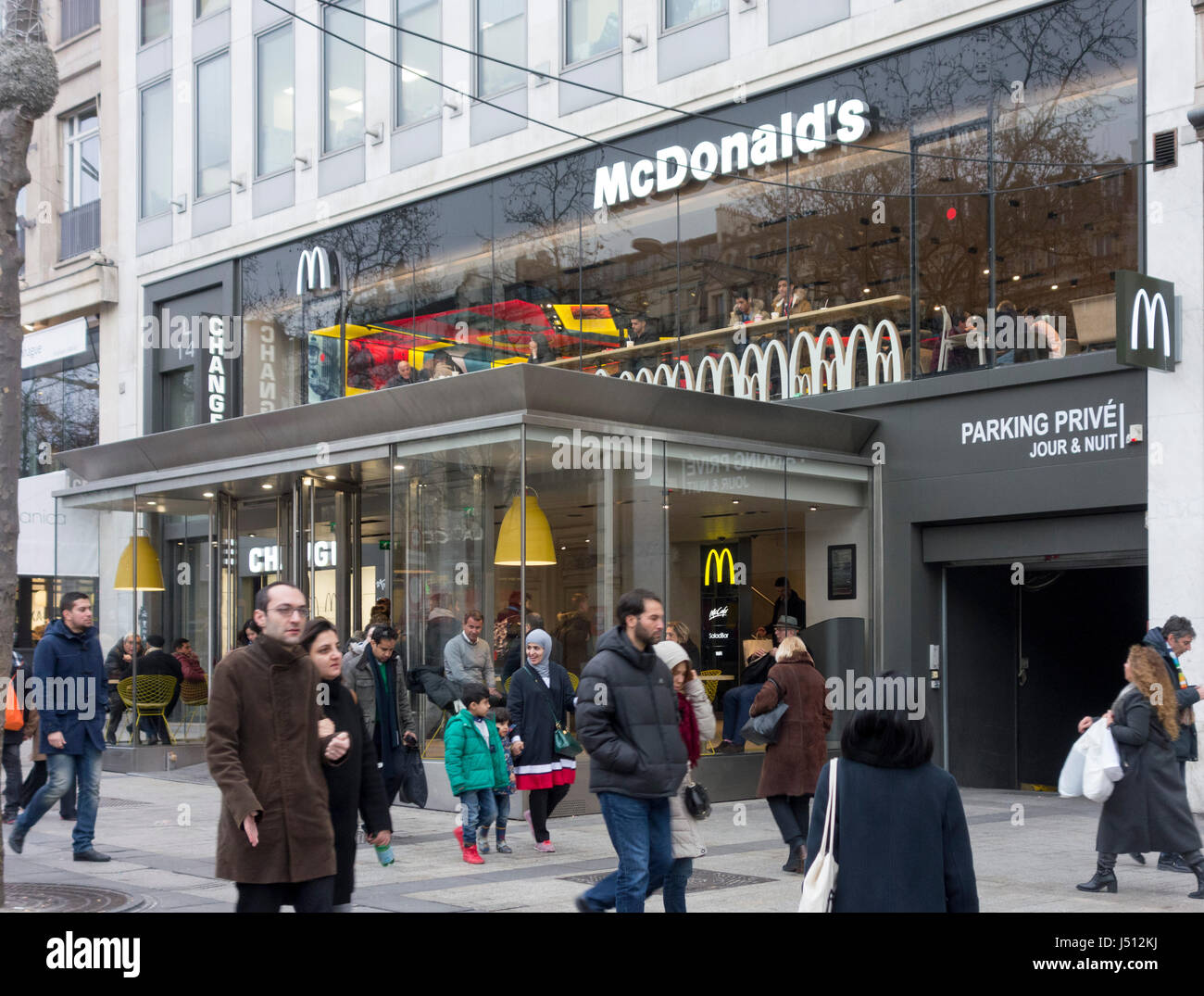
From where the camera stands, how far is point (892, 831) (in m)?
4.46

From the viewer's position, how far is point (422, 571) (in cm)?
1494

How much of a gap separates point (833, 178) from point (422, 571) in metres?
7.16

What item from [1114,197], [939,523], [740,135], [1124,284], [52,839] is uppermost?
[740,135]

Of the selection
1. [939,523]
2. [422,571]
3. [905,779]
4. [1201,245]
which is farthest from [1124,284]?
[905,779]

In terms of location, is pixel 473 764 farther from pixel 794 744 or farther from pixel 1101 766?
pixel 1101 766

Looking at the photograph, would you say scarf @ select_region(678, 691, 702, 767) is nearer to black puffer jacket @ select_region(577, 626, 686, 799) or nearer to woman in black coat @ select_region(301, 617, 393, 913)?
black puffer jacket @ select_region(577, 626, 686, 799)

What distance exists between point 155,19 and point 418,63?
7.77m

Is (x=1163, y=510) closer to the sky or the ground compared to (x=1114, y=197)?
closer to the ground

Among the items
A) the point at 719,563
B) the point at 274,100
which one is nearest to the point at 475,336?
the point at 274,100

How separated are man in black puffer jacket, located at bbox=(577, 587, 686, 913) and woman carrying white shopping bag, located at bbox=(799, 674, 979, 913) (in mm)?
2568

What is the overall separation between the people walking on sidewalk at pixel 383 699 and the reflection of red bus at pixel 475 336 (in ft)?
28.3

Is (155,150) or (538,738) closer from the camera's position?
(538,738)

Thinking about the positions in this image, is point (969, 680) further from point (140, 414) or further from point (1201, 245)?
point (140, 414)
